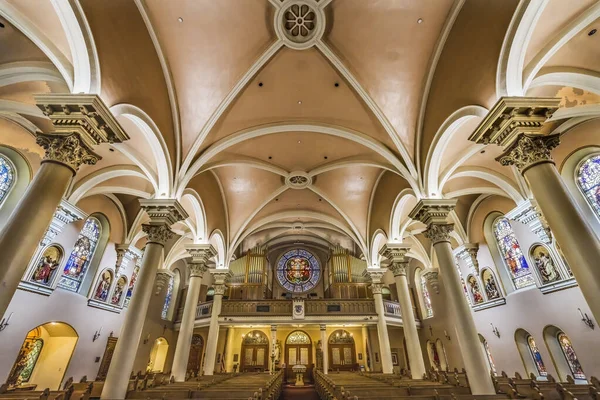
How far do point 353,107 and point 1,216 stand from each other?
1097 cm

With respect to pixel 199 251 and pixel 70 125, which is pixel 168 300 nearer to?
pixel 199 251

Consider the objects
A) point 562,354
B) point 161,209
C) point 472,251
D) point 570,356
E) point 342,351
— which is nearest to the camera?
point 161,209

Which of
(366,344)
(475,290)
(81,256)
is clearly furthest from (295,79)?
(366,344)

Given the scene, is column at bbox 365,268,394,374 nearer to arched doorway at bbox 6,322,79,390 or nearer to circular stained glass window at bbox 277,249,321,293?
circular stained glass window at bbox 277,249,321,293

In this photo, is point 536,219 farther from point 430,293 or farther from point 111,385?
point 111,385

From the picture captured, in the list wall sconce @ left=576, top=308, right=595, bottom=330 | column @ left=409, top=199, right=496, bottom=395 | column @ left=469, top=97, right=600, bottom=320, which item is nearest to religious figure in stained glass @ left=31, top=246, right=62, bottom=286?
column @ left=409, top=199, right=496, bottom=395

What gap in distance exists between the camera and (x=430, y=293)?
17.4m

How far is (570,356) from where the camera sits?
30.5 feet

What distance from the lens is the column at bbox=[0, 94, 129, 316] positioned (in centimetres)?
372

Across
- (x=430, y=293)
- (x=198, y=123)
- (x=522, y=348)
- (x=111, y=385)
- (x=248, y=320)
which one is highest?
(x=198, y=123)

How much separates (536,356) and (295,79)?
13.3m

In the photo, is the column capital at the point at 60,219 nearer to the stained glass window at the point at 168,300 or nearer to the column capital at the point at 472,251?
the stained glass window at the point at 168,300

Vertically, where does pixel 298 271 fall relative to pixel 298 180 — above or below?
below

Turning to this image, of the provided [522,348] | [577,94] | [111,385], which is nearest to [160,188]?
[111,385]
